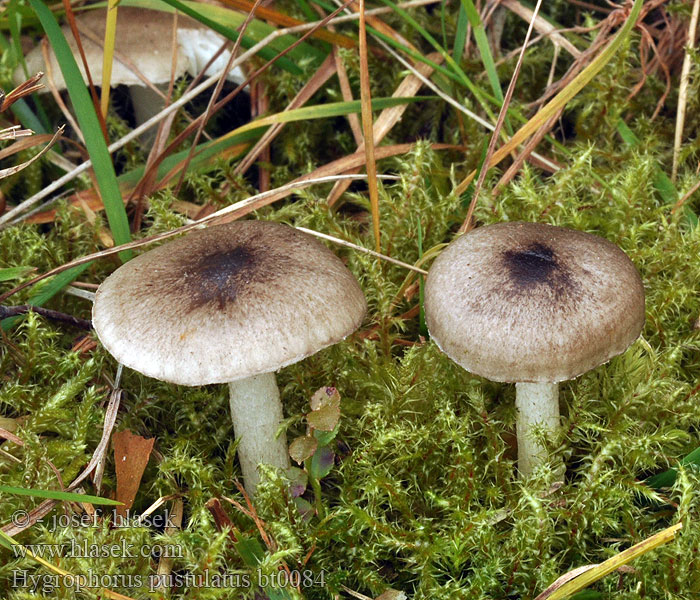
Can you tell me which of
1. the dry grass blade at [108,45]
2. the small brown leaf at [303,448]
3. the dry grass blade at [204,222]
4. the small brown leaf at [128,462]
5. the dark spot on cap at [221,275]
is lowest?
the small brown leaf at [128,462]

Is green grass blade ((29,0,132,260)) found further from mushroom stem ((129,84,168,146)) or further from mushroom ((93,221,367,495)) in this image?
mushroom stem ((129,84,168,146))

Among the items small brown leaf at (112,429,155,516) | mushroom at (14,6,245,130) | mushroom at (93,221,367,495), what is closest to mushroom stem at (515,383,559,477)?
mushroom at (93,221,367,495)

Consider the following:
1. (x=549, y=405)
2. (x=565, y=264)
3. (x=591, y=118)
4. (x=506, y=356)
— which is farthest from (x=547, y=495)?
(x=591, y=118)

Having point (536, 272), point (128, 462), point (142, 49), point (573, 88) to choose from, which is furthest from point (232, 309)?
point (142, 49)

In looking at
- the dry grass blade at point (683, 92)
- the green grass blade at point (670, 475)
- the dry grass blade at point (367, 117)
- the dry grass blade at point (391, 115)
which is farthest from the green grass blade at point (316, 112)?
the green grass blade at point (670, 475)

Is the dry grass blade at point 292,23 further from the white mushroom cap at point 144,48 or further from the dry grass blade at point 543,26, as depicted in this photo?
the dry grass blade at point 543,26

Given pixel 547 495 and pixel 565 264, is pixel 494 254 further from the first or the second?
pixel 547 495

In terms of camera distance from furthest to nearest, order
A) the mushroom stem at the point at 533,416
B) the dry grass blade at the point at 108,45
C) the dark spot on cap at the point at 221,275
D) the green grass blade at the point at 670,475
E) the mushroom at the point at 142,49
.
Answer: the mushroom at the point at 142,49 < the dry grass blade at the point at 108,45 < the mushroom stem at the point at 533,416 < the green grass blade at the point at 670,475 < the dark spot on cap at the point at 221,275
